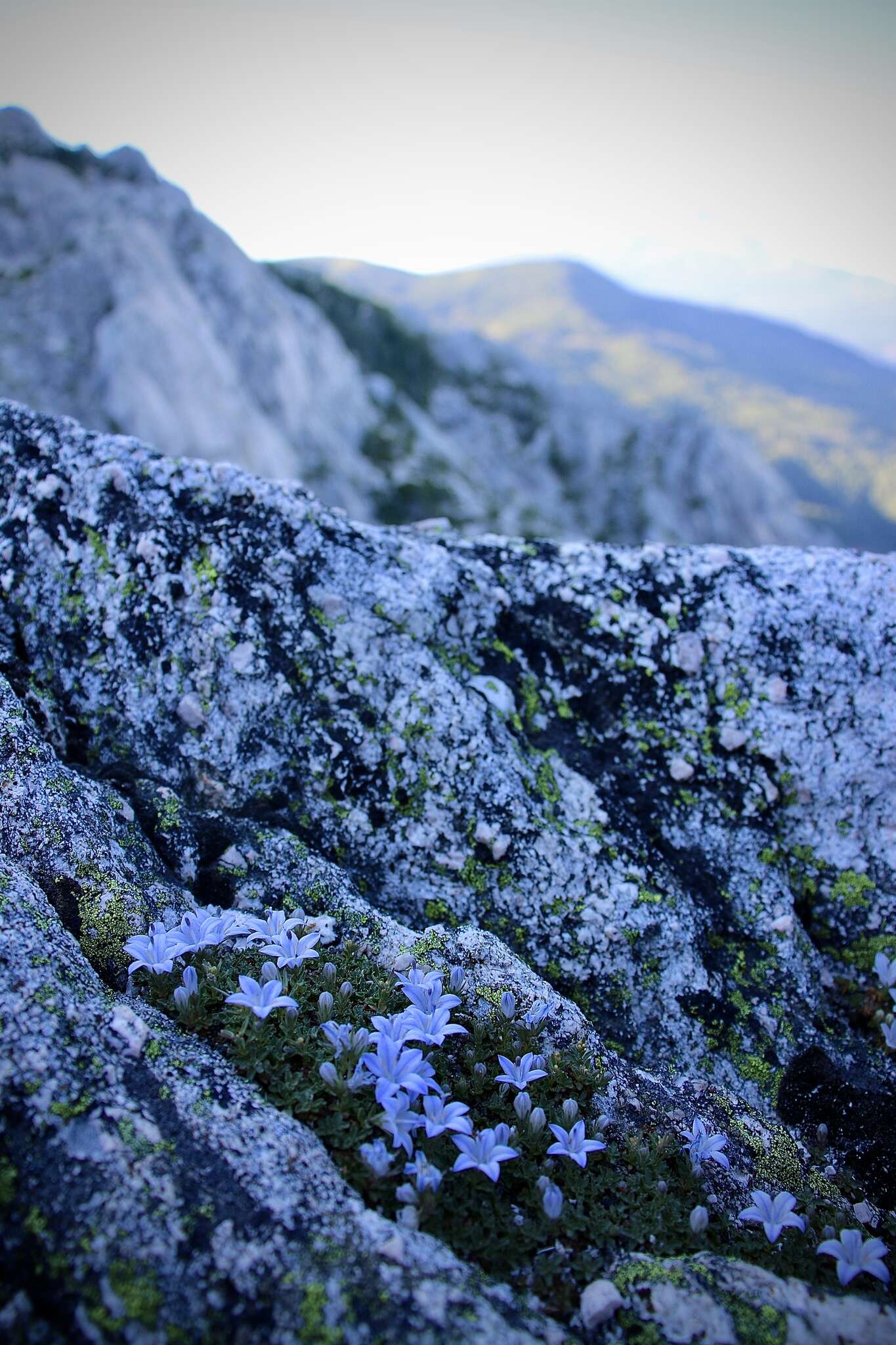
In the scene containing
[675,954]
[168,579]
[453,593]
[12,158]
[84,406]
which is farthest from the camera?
[12,158]

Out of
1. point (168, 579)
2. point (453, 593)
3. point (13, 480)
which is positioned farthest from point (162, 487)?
point (453, 593)

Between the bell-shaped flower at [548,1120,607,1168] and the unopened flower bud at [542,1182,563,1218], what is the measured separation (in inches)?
6.5

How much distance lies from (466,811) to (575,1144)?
226cm

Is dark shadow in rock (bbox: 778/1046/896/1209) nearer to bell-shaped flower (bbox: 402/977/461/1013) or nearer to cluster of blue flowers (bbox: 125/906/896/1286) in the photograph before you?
cluster of blue flowers (bbox: 125/906/896/1286)

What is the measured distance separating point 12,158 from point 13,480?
138 ft

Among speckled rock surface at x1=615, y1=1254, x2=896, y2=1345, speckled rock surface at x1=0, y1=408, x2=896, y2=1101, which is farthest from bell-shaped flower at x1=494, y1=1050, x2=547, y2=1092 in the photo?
speckled rock surface at x1=0, y1=408, x2=896, y2=1101

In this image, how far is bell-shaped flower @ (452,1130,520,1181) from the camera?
3.46 m

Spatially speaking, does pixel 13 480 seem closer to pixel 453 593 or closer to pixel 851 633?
pixel 453 593

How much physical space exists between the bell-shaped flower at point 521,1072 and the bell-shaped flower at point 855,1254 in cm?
153

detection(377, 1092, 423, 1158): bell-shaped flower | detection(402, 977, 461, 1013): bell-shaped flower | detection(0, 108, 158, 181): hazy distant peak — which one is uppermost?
detection(0, 108, 158, 181): hazy distant peak

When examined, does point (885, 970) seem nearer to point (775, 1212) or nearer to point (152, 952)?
point (775, 1212)

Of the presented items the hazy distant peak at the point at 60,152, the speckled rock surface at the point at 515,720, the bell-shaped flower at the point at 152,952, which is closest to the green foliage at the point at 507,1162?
the bell-shaped flower at the point at 152,952

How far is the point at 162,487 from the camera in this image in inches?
239

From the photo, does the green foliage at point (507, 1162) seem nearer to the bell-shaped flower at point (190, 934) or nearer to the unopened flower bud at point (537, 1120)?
the unopened flower bud at point (537, 1120)
